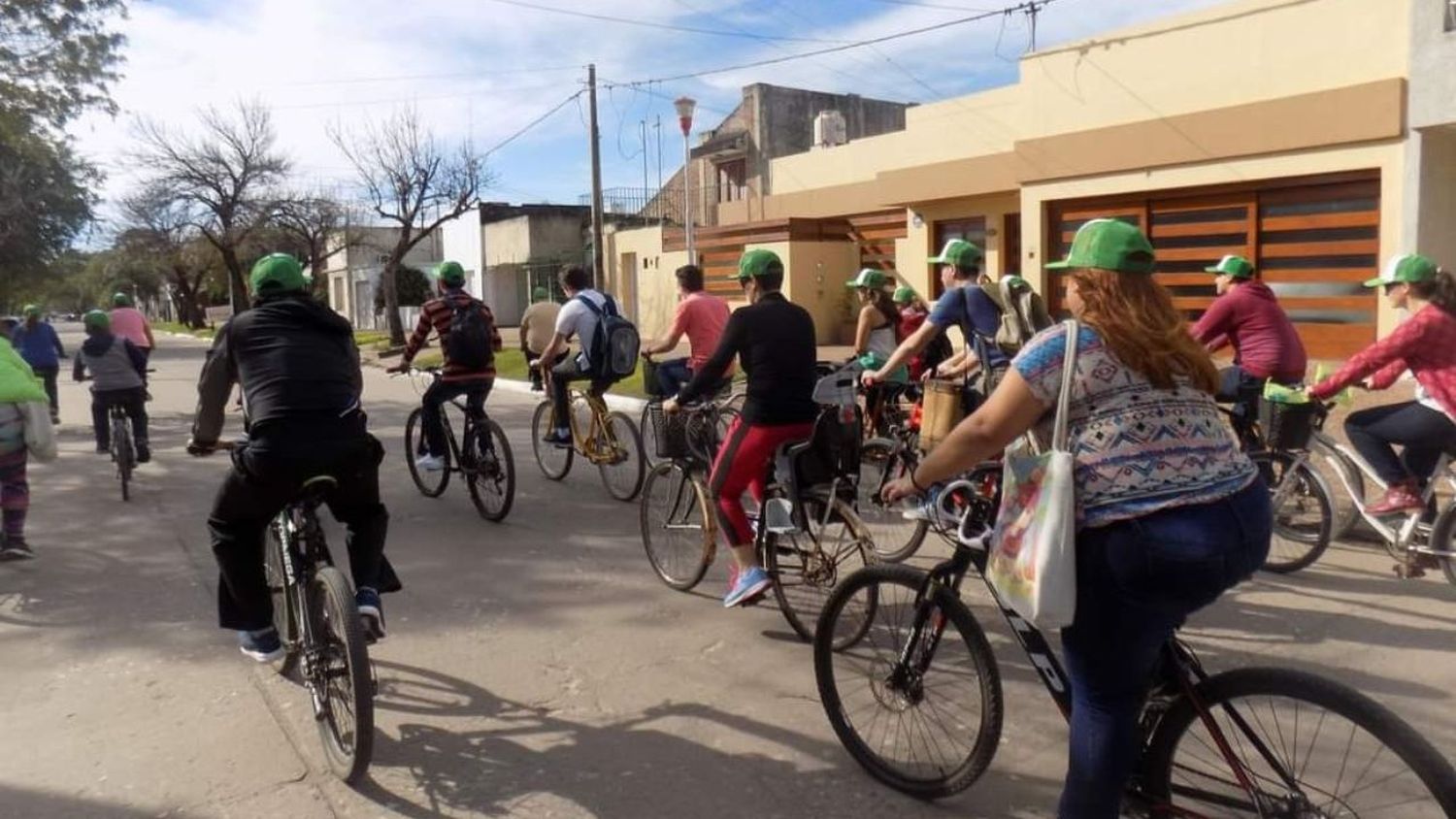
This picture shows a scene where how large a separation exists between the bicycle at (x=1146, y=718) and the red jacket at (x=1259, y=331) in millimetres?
3794

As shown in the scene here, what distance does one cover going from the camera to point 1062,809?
2916 millimetres

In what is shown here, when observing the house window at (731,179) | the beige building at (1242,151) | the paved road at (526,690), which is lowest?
the paved road at (526,690)

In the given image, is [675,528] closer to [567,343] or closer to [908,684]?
[908,684]

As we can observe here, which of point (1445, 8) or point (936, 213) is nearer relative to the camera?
point (1445, 8)

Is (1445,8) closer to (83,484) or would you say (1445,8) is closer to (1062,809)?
(1062,809)

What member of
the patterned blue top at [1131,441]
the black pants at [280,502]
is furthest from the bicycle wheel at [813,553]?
the patterned blue top at [1131,441]

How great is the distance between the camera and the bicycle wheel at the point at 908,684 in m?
3.46

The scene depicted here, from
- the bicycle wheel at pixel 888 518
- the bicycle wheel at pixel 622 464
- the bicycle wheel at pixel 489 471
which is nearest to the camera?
the bicycle wheel at pixel 888 518

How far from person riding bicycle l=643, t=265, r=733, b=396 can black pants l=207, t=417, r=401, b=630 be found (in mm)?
3464

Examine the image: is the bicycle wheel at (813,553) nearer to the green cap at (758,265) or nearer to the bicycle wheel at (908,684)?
the green cap at (758,265)

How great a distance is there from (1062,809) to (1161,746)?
0.30 metres

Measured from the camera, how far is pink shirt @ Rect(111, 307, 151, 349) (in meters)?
12.8

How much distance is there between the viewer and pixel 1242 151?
561 inches

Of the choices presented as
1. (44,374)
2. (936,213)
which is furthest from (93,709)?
(936,213)
